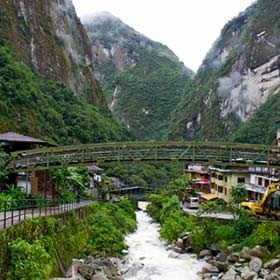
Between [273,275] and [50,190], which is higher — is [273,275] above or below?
below

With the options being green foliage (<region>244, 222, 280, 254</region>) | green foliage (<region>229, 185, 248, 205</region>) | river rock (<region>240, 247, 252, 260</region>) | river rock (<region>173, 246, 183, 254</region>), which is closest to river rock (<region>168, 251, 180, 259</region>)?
river rock (<region>173, 246, 183, 254</region>)

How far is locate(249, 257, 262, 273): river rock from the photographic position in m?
32.1

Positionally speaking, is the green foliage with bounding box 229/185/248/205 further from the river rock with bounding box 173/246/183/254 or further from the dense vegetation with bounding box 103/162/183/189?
the dense vegetation with bounding box 103/162/183/189

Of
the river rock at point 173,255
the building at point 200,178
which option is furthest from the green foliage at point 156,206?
the river rock at point 173,255

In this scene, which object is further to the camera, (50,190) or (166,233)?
(166,233)

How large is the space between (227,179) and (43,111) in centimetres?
4331

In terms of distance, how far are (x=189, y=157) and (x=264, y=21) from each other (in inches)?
6280

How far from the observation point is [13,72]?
3782 inches

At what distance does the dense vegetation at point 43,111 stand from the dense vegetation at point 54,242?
37.3m

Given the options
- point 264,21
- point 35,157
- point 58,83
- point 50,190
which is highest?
point 264,21

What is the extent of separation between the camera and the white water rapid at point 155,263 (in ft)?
109

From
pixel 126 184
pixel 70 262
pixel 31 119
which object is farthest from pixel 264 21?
pixel 70 262

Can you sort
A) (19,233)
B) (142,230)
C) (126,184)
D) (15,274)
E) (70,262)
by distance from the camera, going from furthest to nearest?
(126,184)
(142,230)
(70,262)
(19,233)
(15,274)

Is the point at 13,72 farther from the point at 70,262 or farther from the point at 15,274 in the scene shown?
the point at 15,274
